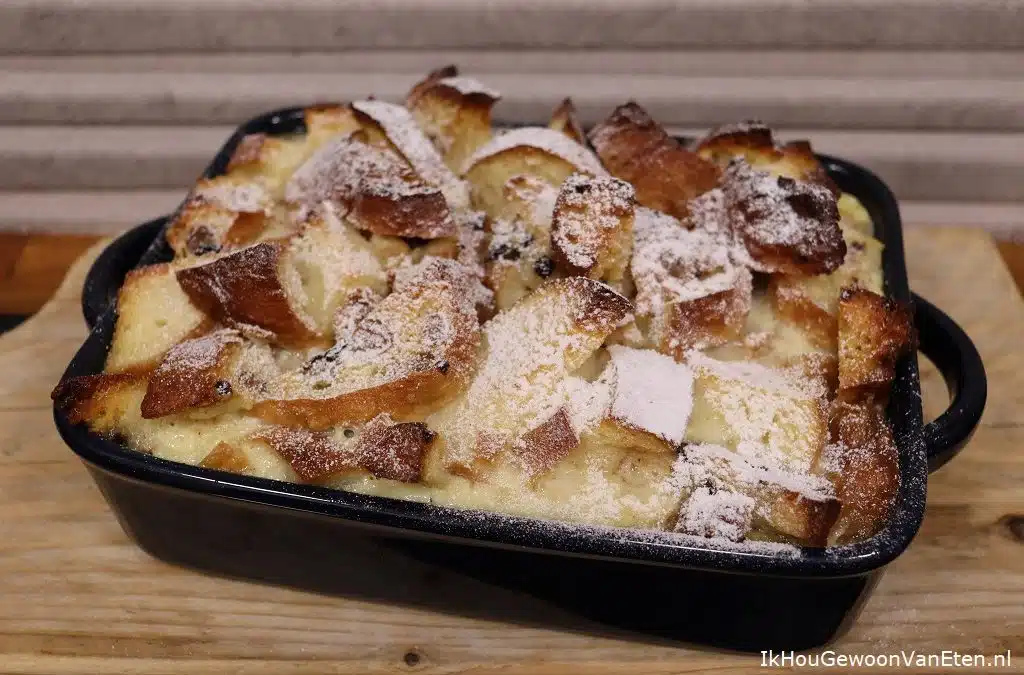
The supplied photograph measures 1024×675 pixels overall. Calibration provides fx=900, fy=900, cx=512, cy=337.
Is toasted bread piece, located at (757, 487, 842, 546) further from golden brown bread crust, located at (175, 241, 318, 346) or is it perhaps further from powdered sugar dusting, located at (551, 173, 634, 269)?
golden brown bread crust, located at (175, 241, 318, 346)

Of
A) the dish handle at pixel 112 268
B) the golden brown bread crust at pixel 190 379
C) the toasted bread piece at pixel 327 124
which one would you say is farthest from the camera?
the toasted bread piece at pixel 327 124

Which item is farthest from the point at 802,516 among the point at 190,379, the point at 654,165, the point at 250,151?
the point at 250,151

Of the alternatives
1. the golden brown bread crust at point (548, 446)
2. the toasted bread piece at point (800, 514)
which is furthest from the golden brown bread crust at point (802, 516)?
the golden brown bread crust at point (548, 446)

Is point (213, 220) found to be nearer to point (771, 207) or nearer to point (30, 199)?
point (771, 207)

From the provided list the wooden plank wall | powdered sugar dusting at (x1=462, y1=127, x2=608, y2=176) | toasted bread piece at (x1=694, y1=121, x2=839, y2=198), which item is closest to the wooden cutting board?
toasted bread piece at (x1=694, y1=121, x2=839, y2=198)

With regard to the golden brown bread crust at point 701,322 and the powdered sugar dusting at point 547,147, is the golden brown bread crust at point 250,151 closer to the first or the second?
the powdered sugar dusting at point 547,147

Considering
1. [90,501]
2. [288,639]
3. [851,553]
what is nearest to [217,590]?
[288,639]

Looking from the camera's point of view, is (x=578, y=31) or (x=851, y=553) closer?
(x=851, y=553)
